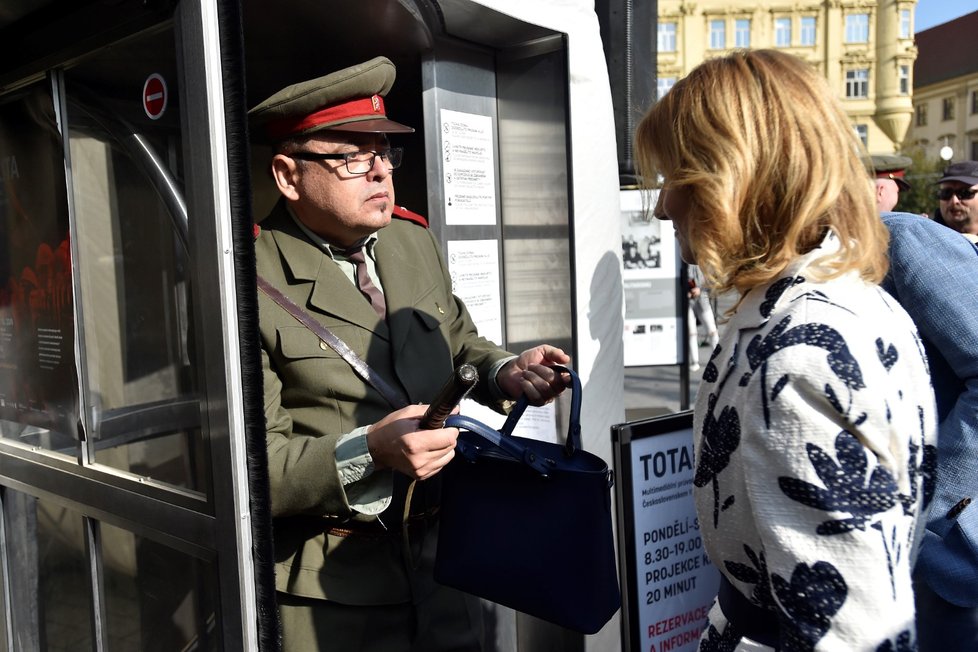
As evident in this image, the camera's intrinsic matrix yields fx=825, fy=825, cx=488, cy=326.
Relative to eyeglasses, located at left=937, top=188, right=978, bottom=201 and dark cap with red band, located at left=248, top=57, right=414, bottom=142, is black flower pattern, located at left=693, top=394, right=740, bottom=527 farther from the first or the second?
eyeglasses, located at left=937, top=188, right=978, bottom=201

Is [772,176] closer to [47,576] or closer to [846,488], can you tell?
[846,488]

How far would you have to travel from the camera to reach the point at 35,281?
6.91 ft

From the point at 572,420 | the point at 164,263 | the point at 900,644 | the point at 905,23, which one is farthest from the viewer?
the point at 905,23

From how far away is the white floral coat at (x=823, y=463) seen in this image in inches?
39.8

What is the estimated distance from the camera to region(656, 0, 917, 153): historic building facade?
140 ft

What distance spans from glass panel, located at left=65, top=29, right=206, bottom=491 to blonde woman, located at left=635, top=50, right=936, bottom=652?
3.00 ft

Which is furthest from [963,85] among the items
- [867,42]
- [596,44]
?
[596,44]

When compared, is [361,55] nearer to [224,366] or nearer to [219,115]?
[219,115]

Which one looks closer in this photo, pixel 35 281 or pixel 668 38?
pixel 35 281

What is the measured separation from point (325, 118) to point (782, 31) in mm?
47556

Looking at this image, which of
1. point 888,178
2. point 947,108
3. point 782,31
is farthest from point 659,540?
point 947,108

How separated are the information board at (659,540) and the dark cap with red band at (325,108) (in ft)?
3.47

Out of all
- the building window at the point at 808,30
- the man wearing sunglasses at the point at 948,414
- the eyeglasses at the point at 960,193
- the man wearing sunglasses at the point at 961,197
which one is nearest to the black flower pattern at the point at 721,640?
the man wearing sunglasses at the point at 948,414

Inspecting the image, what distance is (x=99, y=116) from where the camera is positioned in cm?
177
